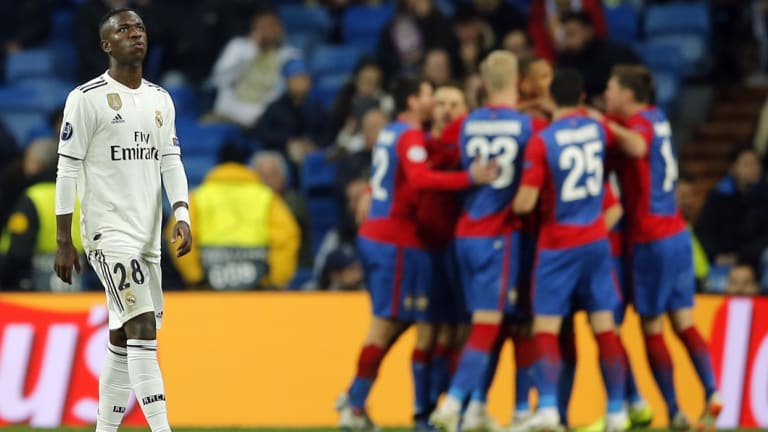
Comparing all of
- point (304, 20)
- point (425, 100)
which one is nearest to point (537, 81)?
point (425, 100)

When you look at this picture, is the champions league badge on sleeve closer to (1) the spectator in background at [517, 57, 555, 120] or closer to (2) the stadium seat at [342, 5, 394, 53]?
(1) the spectator in background at [517, 57, 555, 120]

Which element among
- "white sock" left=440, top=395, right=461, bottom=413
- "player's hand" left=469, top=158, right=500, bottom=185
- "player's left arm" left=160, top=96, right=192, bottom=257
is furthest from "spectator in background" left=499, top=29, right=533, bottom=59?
"player's left arm" left=160, top=96, right=192, bottom=257

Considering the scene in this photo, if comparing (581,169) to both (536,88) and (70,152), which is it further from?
(70,152)

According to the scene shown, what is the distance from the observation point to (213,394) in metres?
12.1

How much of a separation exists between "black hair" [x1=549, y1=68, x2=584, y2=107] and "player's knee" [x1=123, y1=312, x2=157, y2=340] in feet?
10.4

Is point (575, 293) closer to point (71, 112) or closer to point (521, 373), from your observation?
point (521, 373)

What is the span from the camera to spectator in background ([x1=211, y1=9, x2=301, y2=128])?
1608 cm

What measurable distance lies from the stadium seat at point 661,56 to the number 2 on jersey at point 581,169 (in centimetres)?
633

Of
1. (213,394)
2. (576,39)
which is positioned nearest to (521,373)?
(213,394)

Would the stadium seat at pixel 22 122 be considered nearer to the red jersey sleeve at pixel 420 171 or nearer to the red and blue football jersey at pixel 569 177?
the red jersey sleeve at pixel 420 171

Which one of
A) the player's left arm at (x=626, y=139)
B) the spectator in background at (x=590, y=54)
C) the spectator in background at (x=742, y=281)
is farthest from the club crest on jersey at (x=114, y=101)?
the spectator in background at (x=590, y=54)

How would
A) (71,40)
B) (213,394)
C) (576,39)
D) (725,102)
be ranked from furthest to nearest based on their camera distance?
(71,40) < (725,102) < (576,39) < (213,394)

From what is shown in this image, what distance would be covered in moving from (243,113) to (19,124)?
247cm

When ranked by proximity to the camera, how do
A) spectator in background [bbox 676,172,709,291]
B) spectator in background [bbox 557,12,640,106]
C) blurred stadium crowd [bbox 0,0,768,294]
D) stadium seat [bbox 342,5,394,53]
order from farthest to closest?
stadium seat [bbox 342,5,394,53]
spectator in background [bbox 557,12,640,106]
blurred stadium crowd [bbox 0,0,768,294]
spectator in background [bbox 676,172,709,291]
